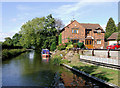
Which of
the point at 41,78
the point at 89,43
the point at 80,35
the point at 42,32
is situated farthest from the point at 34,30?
the point at 41,78

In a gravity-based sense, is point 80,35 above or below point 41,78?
above

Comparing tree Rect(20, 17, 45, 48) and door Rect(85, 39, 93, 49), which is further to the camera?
tree Rect(20, 17, 45, 48)

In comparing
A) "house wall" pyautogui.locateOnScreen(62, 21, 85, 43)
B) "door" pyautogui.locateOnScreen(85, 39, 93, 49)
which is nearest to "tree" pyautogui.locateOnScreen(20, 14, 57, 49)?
"house wall" pyautogui.locateOnScreen(62, 21, 85, 43)

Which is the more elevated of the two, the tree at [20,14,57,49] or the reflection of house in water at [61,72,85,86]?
the tree at [20,14,57,49]

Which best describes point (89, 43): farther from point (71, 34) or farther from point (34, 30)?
point (34, 30)

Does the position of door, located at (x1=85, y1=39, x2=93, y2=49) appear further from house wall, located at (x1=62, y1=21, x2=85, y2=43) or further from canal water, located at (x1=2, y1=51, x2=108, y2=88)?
canal water, located at (x1=2, y1=51, x2=108, y2=88)

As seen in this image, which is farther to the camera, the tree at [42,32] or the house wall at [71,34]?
the tree at [42,32]

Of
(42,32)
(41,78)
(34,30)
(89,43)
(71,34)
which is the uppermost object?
(34,30)

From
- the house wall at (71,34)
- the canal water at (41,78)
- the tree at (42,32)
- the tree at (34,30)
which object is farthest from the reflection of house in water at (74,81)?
the tree at (34,30)

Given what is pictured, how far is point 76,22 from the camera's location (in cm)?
4056

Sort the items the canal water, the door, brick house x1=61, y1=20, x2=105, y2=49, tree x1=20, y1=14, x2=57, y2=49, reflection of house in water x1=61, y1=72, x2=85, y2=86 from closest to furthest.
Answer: reflection of house in water x1=61, y1=72, x2=85, y2=86 < the canal water < the door < brick house x1=61, y1=20, x2=105, y2=49 < tree x1=20, y1=14, x2=57, y2=49

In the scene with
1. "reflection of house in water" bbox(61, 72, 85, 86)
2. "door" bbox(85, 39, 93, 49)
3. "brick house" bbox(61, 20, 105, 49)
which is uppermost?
"brick house" bbox(61, 20, 105, 49)

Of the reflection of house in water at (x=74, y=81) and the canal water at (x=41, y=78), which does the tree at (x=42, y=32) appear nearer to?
the canal water at (x=41, y=78)

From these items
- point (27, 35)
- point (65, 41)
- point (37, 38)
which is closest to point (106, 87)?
point (65, 41)
